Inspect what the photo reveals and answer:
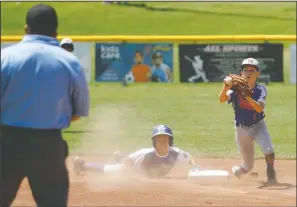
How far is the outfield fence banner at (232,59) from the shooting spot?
22.5 meters

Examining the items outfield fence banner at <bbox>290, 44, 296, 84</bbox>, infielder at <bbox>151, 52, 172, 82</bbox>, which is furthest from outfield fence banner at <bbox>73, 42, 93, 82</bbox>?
outfield fence banner at <bbox>290, 44, 296, 84</bbox>

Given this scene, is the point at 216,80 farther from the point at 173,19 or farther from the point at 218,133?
the point at 173,19

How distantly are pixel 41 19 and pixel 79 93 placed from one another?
0.53m

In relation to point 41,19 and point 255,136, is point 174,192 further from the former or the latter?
point 41,19

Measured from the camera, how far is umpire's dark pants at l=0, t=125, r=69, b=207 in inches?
185

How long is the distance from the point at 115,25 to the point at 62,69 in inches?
1258

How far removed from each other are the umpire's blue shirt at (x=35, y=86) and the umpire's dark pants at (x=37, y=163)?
0.21ft

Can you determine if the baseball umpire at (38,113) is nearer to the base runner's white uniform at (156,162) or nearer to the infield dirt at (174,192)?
the infield dirt at (174,192)

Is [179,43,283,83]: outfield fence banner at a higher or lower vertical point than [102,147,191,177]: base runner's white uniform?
higher

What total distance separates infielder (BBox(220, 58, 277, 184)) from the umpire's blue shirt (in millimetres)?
4299

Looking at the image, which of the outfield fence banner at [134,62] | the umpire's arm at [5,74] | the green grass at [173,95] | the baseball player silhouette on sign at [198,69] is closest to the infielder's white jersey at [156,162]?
the green grass at [173,95]

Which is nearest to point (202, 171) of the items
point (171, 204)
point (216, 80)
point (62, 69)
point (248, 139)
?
point (248, 139)

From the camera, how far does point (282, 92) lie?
20.9m

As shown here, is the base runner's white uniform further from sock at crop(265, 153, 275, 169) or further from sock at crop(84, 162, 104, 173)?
sock at crop(265, 153, 275, 169)
